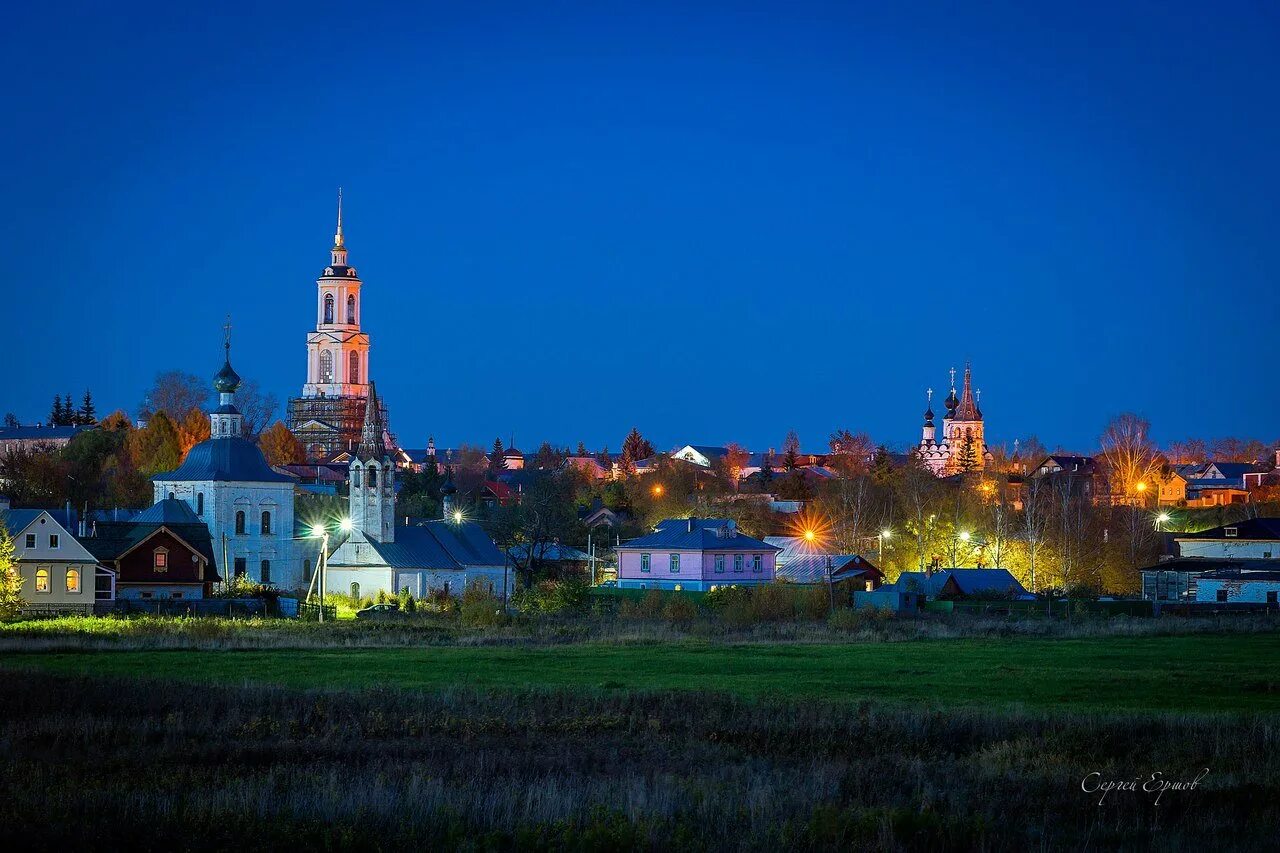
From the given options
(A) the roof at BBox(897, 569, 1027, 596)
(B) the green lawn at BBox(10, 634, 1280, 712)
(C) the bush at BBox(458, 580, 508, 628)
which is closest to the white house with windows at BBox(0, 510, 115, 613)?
(C) the bush at BBox(458, 580, 508, 628)

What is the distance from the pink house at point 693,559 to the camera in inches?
3091

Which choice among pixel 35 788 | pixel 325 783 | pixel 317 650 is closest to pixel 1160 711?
pixel 325 783

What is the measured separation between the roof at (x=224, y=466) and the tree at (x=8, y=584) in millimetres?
16072

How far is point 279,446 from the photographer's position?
5787 inches

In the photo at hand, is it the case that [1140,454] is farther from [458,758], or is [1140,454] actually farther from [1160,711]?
[458,758]

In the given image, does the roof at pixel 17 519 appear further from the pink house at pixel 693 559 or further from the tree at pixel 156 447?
the tree at pixel 156 447

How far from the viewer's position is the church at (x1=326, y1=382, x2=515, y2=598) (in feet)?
238

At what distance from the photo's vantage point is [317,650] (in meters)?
46.8

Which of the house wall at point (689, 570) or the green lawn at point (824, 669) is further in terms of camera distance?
the house wall at point (689, 570)

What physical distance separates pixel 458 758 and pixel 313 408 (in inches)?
6060

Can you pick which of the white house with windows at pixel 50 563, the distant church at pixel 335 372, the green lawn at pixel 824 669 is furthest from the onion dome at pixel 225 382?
the distant church at pixel 335 372

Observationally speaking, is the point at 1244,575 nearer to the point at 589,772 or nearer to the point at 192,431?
the point at 589,772

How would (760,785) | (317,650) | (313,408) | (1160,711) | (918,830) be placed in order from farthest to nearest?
(313,408), (317,650), (1160,711), (760,785), (918,830)

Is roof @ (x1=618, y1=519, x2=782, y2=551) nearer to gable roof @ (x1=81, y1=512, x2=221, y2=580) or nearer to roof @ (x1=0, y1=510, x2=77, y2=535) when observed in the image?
gable roof @ (x1=81, y1=512, x2=221, y2=580)
